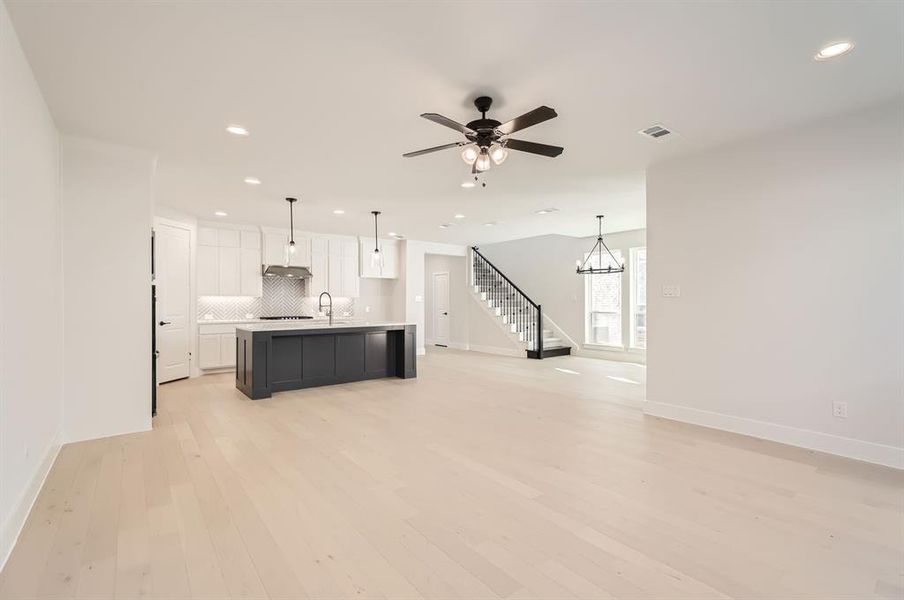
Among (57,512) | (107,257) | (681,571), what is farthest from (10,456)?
(681,571)

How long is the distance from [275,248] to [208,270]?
121 cm

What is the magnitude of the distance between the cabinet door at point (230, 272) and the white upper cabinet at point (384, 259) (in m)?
2.59

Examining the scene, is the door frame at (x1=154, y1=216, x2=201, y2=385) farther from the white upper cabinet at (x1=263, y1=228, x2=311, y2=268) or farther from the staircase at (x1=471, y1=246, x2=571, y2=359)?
the staircase at (x1=471, y1=246, x2=571, y2=359)

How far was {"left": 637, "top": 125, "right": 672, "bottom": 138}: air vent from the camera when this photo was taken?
3736 mm

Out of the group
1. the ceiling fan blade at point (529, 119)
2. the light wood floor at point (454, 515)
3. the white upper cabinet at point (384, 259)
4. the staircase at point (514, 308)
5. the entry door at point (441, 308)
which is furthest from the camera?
the entry door at point (441, 308)

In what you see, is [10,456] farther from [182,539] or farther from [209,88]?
[209,88]

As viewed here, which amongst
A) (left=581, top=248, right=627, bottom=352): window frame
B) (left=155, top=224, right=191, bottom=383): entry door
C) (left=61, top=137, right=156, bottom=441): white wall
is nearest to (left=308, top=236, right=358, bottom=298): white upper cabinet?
(left=155, top=224, right=191, bottom=383): entry door

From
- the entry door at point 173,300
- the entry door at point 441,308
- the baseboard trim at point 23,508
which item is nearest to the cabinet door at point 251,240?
the entry door at point 173,300

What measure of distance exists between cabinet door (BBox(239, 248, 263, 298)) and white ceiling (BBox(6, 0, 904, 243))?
3430 millimetres

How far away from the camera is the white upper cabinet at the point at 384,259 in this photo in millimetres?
9609

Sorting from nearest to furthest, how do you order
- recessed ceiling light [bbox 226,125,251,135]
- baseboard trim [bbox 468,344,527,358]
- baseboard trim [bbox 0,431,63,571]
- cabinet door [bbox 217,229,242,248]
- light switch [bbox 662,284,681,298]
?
baseboard trim [bbox 0,431,63,571] < recessed ceiling light [bbox 226,125,251,135] < light switch [bbox 662,284,681,298] < cabinet door [bbox 217,229,242,248] < baseboard trim [bbox 468,344,527,358]

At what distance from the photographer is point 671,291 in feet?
15.4

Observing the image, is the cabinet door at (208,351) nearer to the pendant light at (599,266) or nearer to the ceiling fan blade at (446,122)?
the ceiling fan blade at (446,122)

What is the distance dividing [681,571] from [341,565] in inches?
63.0
